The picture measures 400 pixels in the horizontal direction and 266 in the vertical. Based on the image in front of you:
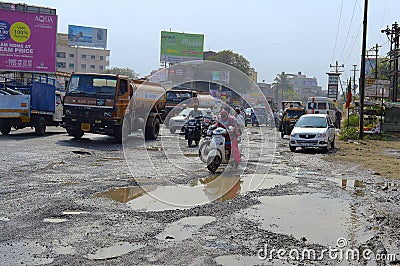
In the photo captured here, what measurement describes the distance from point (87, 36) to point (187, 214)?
65613 millimetres

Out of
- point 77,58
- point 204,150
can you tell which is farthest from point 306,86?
point 204,150

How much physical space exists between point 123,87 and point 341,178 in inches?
384

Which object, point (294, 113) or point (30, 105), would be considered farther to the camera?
point (294, 113)

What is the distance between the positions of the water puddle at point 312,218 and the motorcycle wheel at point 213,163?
308 cm

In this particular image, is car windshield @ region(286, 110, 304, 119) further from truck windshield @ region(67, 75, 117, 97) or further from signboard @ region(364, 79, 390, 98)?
truck windshield @ region(67, 75, 117, 97)

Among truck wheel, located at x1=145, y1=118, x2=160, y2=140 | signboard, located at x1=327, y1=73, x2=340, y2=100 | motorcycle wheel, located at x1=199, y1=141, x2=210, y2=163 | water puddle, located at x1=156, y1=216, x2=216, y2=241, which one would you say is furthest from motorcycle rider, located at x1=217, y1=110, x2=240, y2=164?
signboard, located at x1=327, y1=73, x2=340, y2=100

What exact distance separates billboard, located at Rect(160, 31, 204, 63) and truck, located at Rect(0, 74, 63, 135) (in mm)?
44415

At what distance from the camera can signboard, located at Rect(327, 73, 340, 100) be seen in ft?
219

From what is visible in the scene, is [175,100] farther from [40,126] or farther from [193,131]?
[40,126]

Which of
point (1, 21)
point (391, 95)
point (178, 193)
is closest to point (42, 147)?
point (178, 193)

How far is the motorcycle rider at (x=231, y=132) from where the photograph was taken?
41.4ft

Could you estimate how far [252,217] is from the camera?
730 cm

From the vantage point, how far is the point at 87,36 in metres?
69.4

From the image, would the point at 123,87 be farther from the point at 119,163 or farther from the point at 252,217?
the point at 252,217
